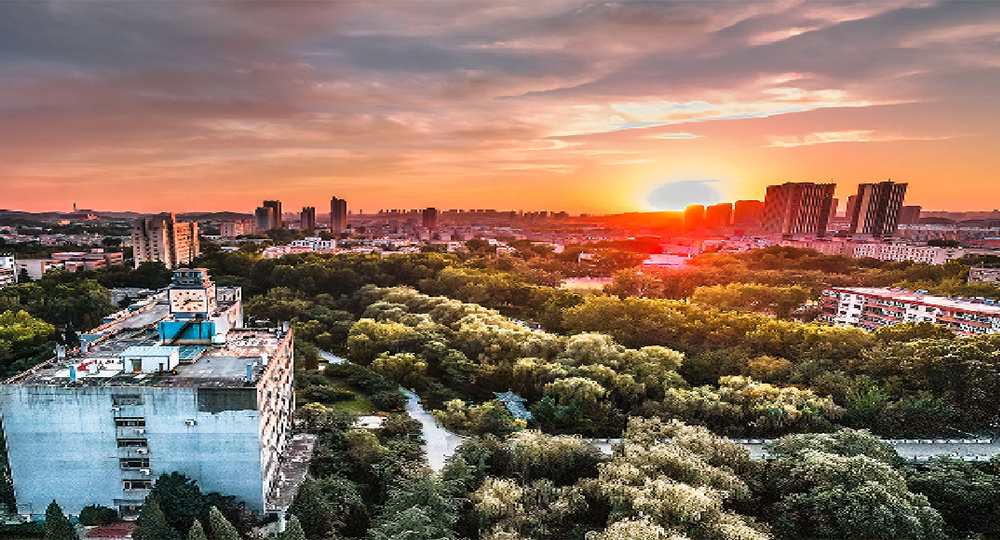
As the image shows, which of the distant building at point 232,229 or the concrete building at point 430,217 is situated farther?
the concrete building at point 430,217

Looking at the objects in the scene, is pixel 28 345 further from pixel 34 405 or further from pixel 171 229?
pixel 171 229

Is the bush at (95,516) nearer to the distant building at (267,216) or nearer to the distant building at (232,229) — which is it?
the distant building at (232,229)

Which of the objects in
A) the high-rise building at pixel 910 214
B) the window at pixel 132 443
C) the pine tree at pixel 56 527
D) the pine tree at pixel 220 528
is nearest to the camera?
the pine tree at pixel 220 528

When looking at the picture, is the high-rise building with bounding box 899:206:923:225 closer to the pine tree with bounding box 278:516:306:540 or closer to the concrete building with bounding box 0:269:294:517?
the pine tree with bounding box 278:516:306:540

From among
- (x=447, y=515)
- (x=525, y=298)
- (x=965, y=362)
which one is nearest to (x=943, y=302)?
(x=965, y=362)

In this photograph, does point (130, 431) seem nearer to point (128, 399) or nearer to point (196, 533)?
point (128, 399)

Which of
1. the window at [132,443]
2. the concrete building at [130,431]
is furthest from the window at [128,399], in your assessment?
the window at [132,443]
